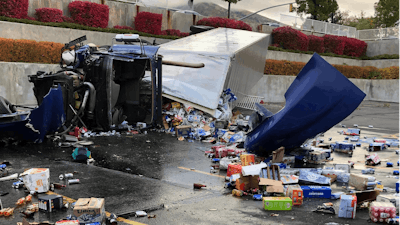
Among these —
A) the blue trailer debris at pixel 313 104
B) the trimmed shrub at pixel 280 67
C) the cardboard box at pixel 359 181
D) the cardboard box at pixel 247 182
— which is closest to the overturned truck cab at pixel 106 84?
the blue trailer debris at pixel 313 104

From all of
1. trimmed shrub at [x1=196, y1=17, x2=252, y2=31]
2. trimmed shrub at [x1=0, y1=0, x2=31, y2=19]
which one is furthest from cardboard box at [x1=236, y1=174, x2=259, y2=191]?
trimmed shrub at [x1=196, y1=17, x2=252, y2=31]

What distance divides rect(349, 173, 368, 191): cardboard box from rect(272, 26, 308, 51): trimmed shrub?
23.3 meters

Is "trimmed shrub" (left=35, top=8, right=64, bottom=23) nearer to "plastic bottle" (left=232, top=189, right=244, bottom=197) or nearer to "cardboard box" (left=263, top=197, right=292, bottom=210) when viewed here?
"plastic bottle" (left=232, top=189, right=244, bottom=197)

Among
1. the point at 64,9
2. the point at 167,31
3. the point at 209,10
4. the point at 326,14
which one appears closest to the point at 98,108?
the point at 64,9

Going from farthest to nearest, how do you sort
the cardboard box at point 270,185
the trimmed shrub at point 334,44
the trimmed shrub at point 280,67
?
the trimmed shrub at point 334,44
the trimmed shrub at point 280,67
the cardboard box at point 270,185

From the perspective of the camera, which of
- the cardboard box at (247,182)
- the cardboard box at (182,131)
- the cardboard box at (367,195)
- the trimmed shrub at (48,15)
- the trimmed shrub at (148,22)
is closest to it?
the cardboard box at (367,195)

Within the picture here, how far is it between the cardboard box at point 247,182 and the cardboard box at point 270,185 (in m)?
0.07

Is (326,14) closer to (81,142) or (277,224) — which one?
(81,142)

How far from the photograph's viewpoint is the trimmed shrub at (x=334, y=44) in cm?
3144

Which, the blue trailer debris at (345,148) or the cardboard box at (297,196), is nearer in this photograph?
the cardboard box at (297,196)

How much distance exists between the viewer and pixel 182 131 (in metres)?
9.79

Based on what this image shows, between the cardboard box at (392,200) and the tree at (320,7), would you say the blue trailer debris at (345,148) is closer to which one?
the cardboard box at (392,200)

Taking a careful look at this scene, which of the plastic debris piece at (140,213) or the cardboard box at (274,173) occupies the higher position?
the cardboard box at (274,173)

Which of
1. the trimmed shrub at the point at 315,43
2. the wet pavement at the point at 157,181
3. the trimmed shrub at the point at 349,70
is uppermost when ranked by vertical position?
the trimmed shrub at the point at 315,43
